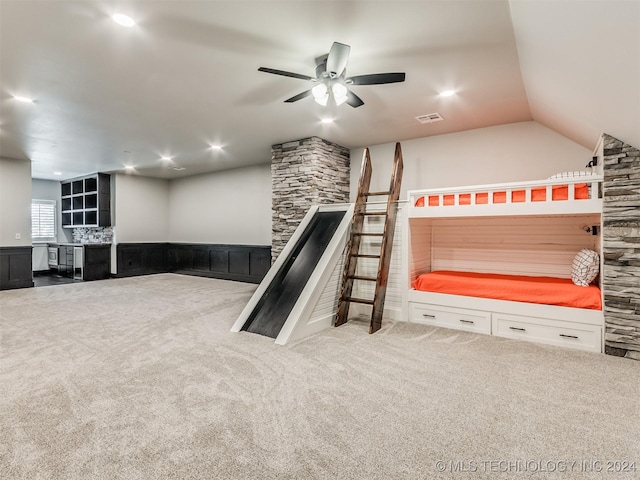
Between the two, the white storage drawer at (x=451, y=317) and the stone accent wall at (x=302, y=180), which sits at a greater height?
the stone accent wall at (x=302, y=180)

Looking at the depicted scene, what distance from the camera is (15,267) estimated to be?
22.1 ft

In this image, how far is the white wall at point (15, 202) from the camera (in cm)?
659

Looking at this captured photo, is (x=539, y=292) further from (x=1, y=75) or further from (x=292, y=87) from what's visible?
(x=1, y=75)

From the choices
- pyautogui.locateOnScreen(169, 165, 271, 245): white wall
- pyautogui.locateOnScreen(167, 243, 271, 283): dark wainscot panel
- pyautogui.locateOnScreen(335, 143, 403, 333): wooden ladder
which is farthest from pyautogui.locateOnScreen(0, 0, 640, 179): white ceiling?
pyautogui.locateOnScreen(167, 243, 271, 283): dark wainscot panel

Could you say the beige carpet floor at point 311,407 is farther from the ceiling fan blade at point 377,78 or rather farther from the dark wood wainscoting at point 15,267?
the dark wood wainscoting at point 15,267

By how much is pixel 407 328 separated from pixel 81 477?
10.4 ft

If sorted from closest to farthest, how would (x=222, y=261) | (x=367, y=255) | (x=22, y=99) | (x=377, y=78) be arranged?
(x=377, y=78), (x=22, y=99), (x=367, y=255), (x=222, y=261)

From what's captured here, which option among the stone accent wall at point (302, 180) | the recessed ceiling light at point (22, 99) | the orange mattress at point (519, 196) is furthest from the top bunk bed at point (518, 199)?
the recessed ceiling light at point (22, 99)

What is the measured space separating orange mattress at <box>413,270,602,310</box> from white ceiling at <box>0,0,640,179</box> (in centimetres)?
145

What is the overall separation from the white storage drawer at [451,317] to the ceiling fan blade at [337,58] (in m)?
2.76

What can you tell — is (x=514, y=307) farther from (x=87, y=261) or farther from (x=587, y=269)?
(x=87, y=261)

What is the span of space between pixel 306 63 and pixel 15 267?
7313 mm

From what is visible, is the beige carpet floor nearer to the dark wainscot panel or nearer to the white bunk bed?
the white bunk bed

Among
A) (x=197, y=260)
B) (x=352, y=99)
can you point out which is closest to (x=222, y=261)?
(x=197, y=260)
